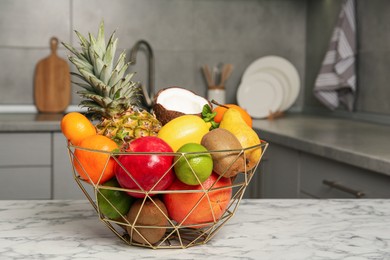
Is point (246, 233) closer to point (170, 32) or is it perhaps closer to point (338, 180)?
point (338, 180)

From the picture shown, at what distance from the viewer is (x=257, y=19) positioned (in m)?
3.40

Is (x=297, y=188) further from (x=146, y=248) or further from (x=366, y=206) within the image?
(x=146, y=248)

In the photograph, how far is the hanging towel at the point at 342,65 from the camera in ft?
9.21

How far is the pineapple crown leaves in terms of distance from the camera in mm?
843

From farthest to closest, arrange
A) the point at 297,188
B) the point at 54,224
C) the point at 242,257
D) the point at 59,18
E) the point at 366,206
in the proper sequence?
1. the point at 59,18
2. the point at 297,188
3. the point at 366,206
4. the point at 54,224
5. the point at 242,257

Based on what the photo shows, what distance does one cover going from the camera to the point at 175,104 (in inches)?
35.8

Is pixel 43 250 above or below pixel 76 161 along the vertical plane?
below

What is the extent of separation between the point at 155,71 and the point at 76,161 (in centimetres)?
254

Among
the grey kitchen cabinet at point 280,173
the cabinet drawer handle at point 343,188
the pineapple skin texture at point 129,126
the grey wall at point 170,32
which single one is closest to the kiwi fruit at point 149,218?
the pineapple skin texture at point 129,126

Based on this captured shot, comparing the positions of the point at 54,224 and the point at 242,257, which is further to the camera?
the point at 54,224

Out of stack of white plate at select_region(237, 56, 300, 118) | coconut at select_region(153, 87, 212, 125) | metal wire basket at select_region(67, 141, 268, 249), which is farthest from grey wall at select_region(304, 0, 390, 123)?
metal wire basket at select_region(67, 141, 268, 249)

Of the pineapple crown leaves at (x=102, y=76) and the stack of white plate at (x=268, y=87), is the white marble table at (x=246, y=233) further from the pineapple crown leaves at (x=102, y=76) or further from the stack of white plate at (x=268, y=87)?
the stack of white plate at (x=268, y=87)

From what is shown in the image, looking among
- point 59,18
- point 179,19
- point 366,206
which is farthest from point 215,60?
point 366,206

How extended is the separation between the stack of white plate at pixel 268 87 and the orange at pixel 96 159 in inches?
92.6
